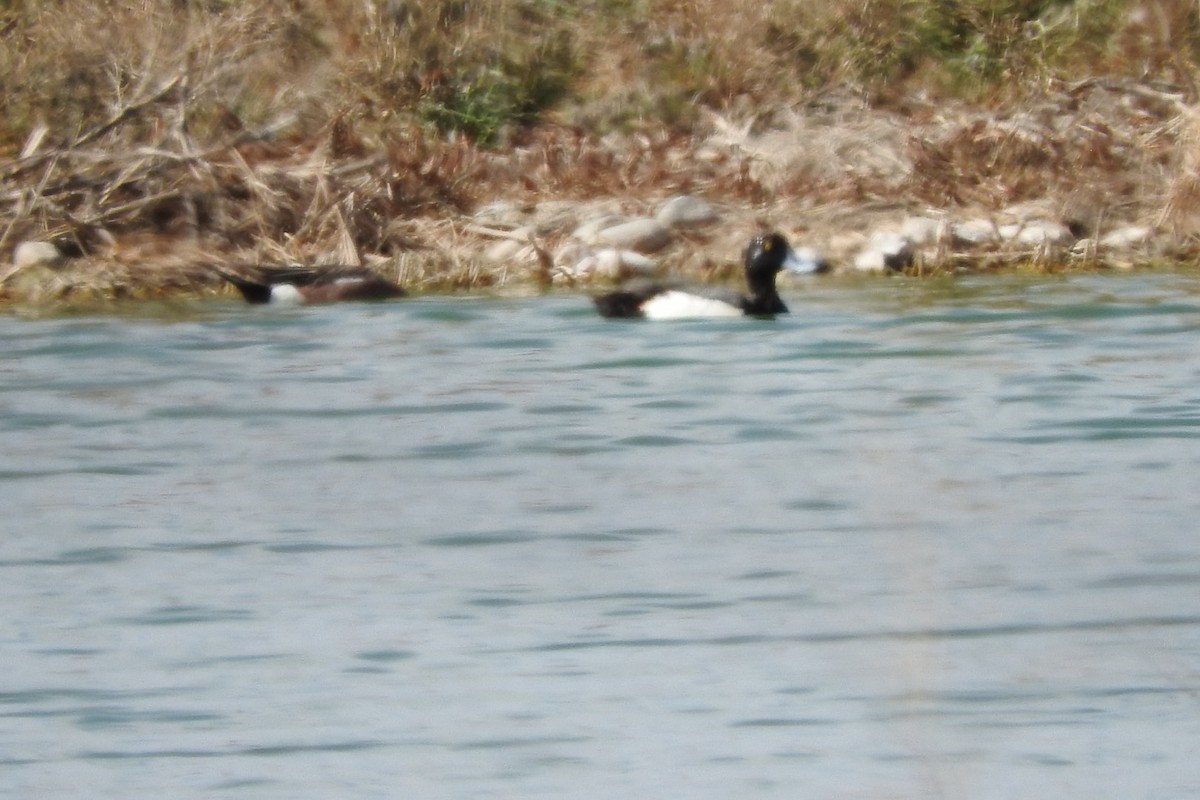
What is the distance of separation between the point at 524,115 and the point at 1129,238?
612cm

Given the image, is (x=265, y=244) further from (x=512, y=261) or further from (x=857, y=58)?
(x=857, y=58)

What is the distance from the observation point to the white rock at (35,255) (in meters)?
16.5

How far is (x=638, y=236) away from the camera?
1803 centimetres

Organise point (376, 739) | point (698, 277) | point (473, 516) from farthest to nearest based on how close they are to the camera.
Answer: point (698, 277)
point (473, 516)
point (376, 739)

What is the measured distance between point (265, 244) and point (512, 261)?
6.22 feet

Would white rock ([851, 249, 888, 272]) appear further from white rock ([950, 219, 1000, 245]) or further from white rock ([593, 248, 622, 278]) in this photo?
white rock ([593, 248, 622, 278])

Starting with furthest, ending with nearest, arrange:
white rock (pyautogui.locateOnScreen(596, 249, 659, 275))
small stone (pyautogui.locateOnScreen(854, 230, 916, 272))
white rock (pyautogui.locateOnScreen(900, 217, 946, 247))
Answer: white rock (pyautogui.locateOnScreen(596, 249, 659, 275)) → white rock (pyautogui.locateOnScreen(900, 217, 946, 247)) → small stone (pyautogui.locateOnScreen(854, 230, 916, 272))

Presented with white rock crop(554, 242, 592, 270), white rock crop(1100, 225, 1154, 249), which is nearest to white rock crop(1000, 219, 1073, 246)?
white rock crop(1100, 225, 1154, 249)

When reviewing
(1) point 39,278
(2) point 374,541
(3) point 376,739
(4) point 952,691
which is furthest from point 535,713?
(1) point 39,278

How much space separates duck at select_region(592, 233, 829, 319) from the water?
201 cm

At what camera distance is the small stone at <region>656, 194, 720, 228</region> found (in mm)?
18359

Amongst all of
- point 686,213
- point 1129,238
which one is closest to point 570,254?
point 686,213

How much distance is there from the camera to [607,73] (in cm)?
2156

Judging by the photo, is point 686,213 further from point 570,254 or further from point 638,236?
point 570,254
